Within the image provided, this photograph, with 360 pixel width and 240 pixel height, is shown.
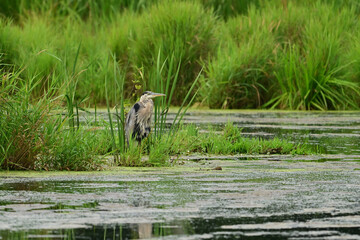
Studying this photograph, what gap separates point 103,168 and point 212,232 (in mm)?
2878

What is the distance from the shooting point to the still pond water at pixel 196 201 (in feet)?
15.3

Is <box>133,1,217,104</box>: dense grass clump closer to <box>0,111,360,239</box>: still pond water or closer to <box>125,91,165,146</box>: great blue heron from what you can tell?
<box>0,111,360,239</box>: still pond water

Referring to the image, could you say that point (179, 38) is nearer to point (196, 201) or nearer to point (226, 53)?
point (226, 53)

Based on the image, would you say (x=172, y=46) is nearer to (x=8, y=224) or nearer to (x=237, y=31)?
(x=237, y=31)

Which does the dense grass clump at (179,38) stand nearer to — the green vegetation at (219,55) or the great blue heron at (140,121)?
the green vegetation at (219,55)

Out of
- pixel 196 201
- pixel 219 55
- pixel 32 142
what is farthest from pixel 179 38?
pixel 196 201

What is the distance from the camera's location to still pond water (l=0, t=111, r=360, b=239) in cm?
465

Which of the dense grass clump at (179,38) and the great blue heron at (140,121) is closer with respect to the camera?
the great blue heron at (140,121)

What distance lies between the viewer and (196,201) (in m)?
5.65

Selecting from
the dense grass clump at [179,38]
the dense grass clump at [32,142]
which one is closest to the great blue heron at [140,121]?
the dense grass clump at [32,142]

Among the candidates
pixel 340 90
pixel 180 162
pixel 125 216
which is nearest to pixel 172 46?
pixel 340 90

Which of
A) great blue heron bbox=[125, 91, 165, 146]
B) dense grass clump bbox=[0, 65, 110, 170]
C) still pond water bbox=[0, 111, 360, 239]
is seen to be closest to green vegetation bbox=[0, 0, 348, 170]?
great blue heron bbox=[125, 91, 165, 146]

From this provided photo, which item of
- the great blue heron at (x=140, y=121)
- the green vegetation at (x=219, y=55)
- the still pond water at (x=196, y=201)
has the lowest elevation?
the green vegetation at (x=219, y=55)

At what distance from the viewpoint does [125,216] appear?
5055 millimetres
